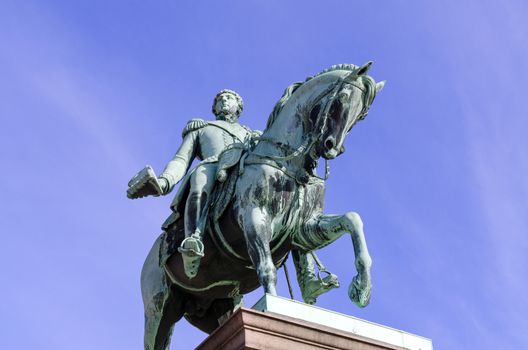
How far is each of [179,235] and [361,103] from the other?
245 centimetres

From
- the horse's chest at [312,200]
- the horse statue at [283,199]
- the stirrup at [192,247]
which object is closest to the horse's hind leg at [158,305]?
the horse statue at [283,199]

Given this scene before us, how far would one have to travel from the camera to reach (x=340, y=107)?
10.5m

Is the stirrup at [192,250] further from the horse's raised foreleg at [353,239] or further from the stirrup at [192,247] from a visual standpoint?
the horse's raised foreleg at [353,239]

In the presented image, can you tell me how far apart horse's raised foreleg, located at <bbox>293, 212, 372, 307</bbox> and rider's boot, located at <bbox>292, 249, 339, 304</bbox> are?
0.20 meters

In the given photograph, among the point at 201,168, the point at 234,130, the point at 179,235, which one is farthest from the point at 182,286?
the point at 234,130

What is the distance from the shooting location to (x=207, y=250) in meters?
11.0

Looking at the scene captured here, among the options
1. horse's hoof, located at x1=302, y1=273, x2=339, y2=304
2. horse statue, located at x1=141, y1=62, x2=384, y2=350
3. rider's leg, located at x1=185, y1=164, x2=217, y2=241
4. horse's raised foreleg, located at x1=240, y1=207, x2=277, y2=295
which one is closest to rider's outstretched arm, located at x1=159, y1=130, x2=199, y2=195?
horse statue, located at x1=141, y1=62, x2=384, y2=350

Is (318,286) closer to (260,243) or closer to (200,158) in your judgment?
(260,243)

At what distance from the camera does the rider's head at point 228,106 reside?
42.4 feet

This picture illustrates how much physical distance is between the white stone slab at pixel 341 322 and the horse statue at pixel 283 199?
565 mm

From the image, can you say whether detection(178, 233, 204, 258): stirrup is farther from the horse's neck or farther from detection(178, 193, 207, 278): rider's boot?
the horse's neck

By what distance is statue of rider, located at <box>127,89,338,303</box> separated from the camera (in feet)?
35.3

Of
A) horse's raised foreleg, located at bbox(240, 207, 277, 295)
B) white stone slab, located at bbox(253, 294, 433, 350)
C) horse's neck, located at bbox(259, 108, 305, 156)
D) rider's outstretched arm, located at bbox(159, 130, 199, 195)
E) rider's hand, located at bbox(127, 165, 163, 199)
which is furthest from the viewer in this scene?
rider's outstretched arm, located at bbox(159, 130, 199, 195)

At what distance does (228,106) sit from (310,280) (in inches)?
116
